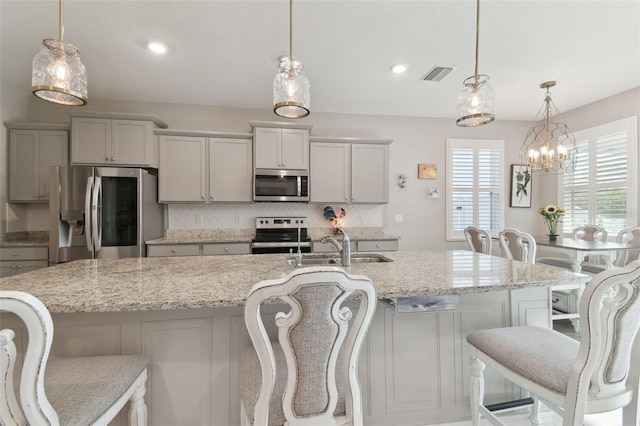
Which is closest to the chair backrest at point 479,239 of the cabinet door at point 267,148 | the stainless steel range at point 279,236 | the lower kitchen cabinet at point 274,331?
the lower kitchen cabinet at point 274,331

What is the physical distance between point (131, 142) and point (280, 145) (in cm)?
176

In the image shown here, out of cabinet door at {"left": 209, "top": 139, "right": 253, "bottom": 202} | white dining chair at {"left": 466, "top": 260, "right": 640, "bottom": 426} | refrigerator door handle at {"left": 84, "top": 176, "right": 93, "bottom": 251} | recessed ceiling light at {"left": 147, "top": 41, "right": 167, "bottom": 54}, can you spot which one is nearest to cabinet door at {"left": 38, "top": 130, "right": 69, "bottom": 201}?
refrigerator door handle at {"left": 84, "top": 176, "right": 93, "bottom": 251}

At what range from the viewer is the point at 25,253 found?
3145mm

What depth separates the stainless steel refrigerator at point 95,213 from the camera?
3115 millimetres

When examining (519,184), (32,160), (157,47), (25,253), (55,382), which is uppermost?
(157,47)

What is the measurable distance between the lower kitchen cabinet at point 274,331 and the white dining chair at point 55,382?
123 millimetres

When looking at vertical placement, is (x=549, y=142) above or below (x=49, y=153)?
above

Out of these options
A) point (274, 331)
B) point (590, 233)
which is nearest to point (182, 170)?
point (274, 331)

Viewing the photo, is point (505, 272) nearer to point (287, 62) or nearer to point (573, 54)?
point (287, 62)

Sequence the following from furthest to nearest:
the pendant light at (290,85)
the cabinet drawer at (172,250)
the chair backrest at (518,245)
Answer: the cabinet drawer at (172,250) < the chair backrest at (518,245) < the pendant light at (290,85)

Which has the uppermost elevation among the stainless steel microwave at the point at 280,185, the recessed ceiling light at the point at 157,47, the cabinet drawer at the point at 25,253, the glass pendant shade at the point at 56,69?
the recessed ceiling light at the point at 157,47

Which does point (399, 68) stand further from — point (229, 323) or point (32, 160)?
point (32, 160)

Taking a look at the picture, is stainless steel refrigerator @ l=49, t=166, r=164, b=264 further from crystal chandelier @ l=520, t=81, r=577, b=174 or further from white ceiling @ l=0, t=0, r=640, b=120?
crystal chandelier @ l=520, t=81, r=577, b=174

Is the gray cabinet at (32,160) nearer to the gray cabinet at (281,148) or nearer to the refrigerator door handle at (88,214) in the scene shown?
the refrigerator door handle at (88,214)
